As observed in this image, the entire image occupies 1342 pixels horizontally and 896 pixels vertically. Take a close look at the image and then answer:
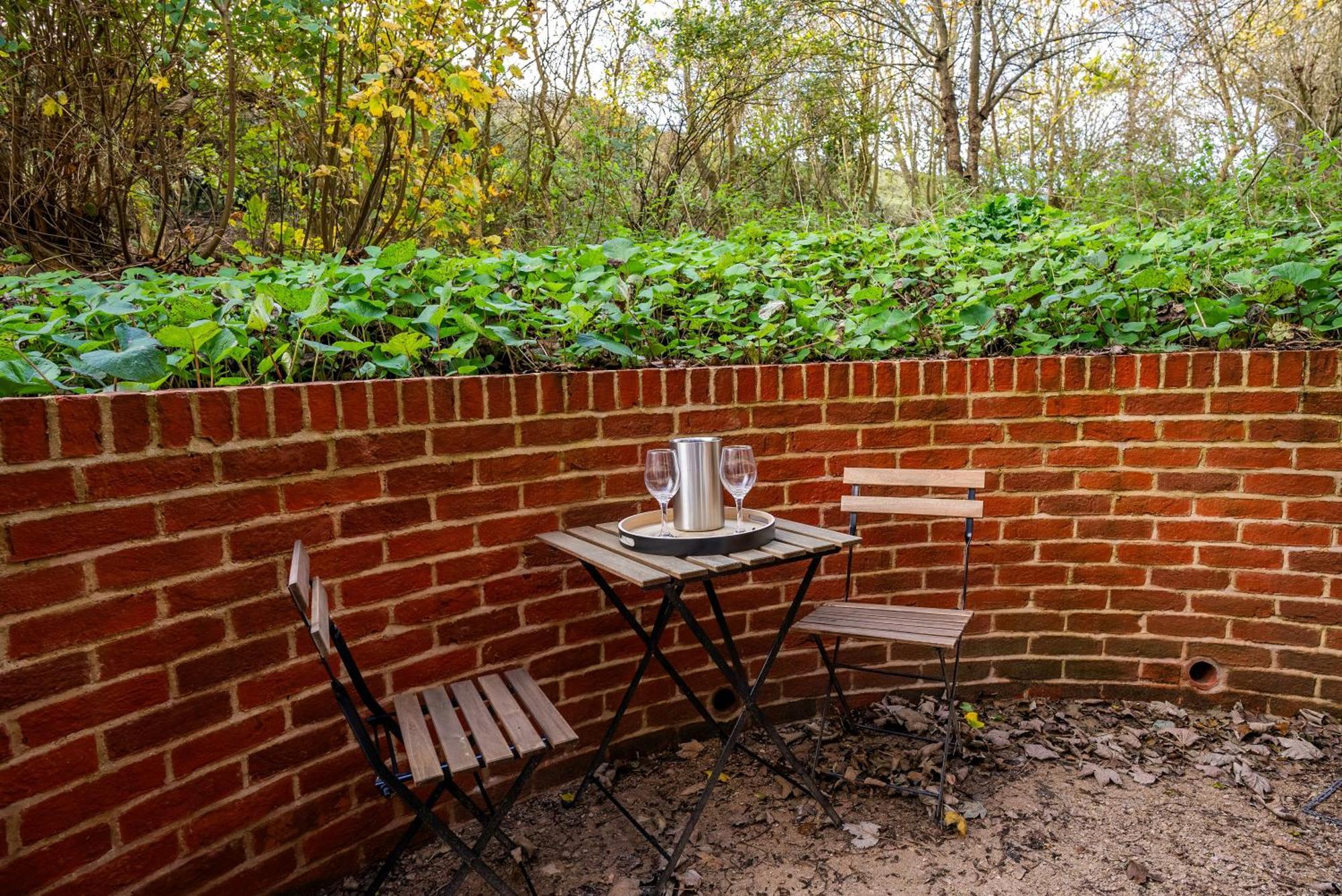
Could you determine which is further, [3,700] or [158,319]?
[158,319]

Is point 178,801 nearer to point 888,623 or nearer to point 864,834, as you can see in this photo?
point 864,834

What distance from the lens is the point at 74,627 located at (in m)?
1.65

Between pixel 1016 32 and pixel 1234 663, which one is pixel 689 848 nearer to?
pixel 1234 663

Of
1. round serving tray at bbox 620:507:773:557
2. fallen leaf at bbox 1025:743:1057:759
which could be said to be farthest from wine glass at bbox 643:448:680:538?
fallen leaf at bbox 1025:743:1057:759

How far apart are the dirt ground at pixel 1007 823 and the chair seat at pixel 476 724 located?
0.57 meters

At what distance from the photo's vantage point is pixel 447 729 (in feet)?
6.26

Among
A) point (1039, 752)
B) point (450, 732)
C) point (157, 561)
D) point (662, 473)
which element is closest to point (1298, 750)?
point (1039, 752)

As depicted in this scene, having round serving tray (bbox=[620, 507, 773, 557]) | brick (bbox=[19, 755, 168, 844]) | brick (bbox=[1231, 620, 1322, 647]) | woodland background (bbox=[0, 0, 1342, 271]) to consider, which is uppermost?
woodland background (bbox=[0, 0, 1342, 271])

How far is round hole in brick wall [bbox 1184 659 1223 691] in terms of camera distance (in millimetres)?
3098

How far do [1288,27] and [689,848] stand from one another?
33.0 feet

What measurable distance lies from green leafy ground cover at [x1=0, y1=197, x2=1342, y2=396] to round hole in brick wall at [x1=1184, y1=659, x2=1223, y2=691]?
49.9 inches

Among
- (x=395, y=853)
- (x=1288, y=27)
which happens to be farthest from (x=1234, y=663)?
(x=1288, y=27)

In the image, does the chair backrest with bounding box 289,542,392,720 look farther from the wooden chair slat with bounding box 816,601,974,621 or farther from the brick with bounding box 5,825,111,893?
the wooden chair slat with bounding box 816,601,974,621

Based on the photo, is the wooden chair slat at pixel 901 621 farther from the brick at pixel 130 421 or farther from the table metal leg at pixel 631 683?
the brick at pixel 130 421
